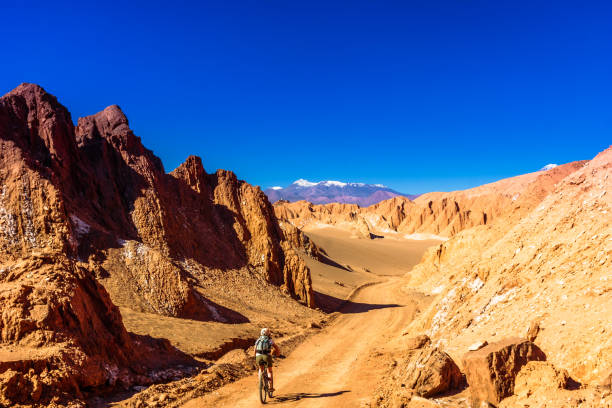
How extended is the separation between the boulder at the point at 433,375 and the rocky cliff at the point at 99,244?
22.7ft

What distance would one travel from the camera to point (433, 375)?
287 inches

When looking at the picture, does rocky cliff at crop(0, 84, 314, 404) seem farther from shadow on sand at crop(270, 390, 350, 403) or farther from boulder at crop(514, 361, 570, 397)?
boulder at crop(514, 361, 570, 397)

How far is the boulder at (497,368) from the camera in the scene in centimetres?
609

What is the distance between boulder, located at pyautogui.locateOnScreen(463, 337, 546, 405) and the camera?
6.09 metres

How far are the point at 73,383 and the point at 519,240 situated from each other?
14176 millimetres

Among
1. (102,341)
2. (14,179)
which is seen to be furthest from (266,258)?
(102,341)

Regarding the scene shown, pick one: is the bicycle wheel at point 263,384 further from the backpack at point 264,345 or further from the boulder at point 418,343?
the boulder at point 418,343

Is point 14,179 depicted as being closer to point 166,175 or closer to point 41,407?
point 166,175

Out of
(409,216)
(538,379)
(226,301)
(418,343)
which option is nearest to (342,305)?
(226,301)

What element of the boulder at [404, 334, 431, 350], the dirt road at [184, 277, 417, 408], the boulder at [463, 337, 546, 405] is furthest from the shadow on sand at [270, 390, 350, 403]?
Answer: the boulder at [404, 334, 431, 350]

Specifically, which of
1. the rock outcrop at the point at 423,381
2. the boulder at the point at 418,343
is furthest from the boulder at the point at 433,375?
the boulder at the point at 418,343

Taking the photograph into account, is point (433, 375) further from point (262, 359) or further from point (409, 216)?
point (409, 216)

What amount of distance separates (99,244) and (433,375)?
15980 mm

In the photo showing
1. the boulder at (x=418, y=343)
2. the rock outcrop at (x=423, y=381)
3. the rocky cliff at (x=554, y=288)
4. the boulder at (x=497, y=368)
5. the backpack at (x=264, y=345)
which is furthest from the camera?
the boulder at (x=418, y=343)
